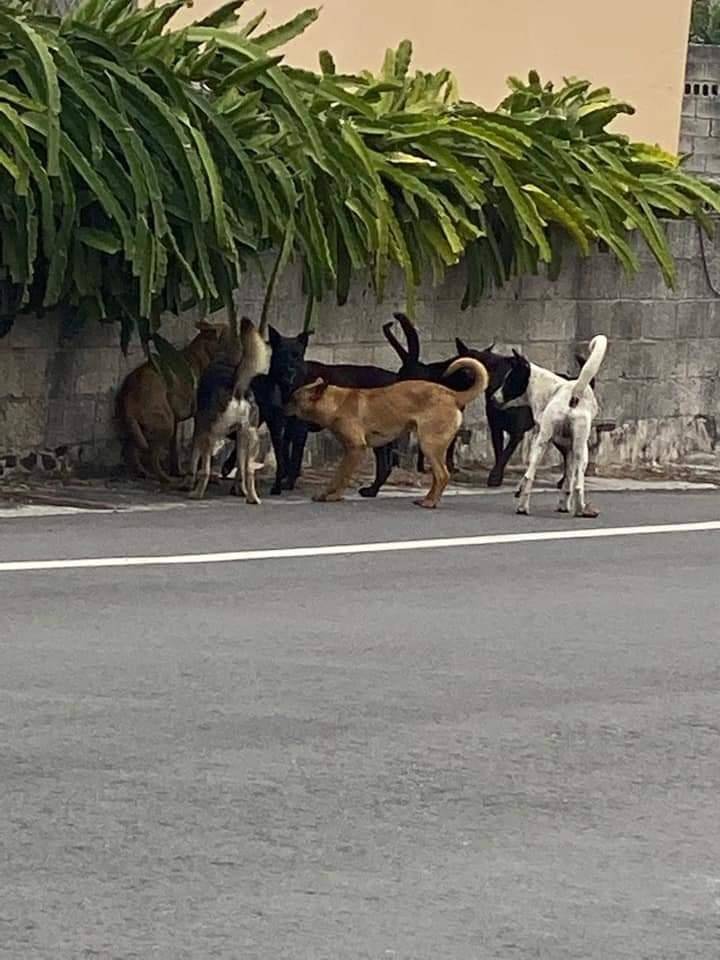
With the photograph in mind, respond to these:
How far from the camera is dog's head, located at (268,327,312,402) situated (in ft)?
46.3

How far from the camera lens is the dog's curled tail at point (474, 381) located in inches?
562

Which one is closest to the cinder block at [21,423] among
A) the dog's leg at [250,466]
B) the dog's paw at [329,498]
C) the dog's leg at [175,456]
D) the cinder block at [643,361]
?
the dog's leg at [175,456]

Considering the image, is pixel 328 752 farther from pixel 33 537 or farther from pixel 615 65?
pixel 615 65

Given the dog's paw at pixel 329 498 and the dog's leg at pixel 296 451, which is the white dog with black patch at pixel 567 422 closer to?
the dog's paw at pixel 329 498

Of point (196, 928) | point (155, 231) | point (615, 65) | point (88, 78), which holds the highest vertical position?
point (615, 65)

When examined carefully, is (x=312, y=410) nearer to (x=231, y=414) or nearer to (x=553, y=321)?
(x=231, y=414)

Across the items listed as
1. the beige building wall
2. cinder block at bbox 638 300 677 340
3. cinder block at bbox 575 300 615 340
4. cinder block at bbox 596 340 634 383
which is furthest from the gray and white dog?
the beige building wall

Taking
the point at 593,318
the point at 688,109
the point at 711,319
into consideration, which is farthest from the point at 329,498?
the point at 688,109

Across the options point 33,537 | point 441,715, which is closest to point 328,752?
point 441,715

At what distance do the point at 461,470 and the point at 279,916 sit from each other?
35.1ft

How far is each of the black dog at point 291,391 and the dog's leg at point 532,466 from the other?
3.16 ft

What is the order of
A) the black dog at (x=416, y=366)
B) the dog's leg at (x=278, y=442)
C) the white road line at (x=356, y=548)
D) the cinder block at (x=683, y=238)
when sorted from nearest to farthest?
1. the white road line at (x=356, y=548)
2. the dog's leg at (x=278, y=442)
3. the black dog at (x=416, y=366)
4. the cinder block at (x=683, y=238)

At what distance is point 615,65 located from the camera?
2602 centimetres

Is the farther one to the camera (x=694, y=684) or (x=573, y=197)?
(x=573, y=197)
